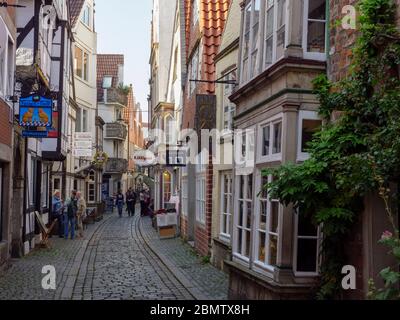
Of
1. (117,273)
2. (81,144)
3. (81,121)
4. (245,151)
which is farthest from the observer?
(81,121)

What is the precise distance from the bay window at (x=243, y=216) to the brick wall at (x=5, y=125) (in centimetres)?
554

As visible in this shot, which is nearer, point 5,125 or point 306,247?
point 306,247

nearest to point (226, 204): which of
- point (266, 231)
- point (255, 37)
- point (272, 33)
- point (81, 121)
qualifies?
point (255, 37)

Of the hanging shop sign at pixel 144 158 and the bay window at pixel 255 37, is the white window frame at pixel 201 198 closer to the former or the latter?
the bay window at pixel 255 37

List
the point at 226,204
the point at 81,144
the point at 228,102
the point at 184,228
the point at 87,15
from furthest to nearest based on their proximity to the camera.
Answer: the point at 87,15 → the point at 81,144 → the point at 184,228 → the point at 228,102 → the point at 226,204

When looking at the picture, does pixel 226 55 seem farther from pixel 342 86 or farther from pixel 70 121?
pixel 70 121

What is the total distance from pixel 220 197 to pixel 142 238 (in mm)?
8304

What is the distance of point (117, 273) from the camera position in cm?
1266

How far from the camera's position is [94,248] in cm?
1798

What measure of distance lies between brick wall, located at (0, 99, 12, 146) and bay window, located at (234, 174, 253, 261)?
5537mm

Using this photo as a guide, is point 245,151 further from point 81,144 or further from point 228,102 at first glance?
point 81,144

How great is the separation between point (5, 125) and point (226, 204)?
16.9 feet

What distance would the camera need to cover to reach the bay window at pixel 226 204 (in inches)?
522
